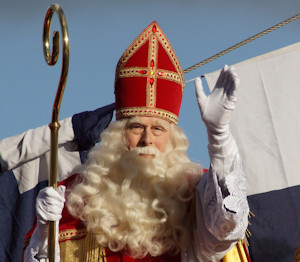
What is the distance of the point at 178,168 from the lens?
642 centimetres

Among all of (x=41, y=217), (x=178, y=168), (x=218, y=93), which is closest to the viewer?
(x=218, y=93)

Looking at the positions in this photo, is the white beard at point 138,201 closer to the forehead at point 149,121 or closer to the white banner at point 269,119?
the forehead at point 149,121

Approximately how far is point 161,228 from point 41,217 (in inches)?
27.8

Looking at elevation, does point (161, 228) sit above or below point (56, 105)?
below

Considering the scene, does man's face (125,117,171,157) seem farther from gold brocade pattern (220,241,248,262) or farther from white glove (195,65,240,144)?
white glove (195,65,240,144)

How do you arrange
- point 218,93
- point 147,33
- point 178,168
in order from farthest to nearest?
point 147,33, point 178,168, point 218,93

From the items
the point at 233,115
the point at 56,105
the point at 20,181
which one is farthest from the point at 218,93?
the point at 20,181

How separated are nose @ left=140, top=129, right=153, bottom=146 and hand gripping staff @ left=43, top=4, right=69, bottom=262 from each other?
0.71 metres

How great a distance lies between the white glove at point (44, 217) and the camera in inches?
234

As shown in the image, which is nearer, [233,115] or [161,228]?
[161,228]

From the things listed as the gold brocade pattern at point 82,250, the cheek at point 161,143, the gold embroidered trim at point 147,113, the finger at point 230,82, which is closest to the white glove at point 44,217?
the gold brocade pattern at point 82,250

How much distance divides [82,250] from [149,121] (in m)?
0.85

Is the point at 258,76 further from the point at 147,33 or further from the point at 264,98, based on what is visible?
the point at 147,33

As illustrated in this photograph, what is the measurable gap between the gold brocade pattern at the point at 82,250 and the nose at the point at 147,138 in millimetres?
613
